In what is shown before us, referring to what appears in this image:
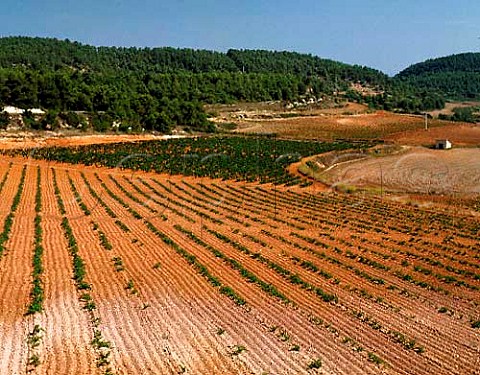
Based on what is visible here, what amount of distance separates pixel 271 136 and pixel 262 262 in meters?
63.5

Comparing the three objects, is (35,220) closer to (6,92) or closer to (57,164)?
(57,164)

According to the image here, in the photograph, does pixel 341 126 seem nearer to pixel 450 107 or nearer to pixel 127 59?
pixel 450 107

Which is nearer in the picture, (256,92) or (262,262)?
(262,262)

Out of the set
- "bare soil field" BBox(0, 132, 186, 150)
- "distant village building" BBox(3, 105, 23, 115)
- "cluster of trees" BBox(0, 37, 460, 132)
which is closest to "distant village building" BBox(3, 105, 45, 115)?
"distant village building" BBox(3, 105, 23, 115)

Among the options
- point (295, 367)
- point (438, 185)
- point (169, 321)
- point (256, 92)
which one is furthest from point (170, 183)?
point (256, 92)

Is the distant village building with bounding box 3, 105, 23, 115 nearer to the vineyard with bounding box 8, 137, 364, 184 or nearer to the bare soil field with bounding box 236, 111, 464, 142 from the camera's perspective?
the vineyard with bounding box 8, 137, 364, 184

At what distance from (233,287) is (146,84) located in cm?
9357

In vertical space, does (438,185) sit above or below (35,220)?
below

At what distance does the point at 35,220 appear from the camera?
1043 inches

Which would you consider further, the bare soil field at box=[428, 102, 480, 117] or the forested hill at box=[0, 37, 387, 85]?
the forested hill at box=[0, 37, 387, 85]

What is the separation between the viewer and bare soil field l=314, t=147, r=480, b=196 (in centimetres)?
4412

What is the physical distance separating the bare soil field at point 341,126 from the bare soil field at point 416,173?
2024cm

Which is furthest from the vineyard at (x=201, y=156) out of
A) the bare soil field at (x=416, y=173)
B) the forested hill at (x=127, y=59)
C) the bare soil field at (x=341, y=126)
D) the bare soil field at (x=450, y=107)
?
the forested hill at (x=127, y=59)

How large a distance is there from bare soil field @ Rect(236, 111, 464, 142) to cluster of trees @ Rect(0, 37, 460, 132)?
37.4 feet
